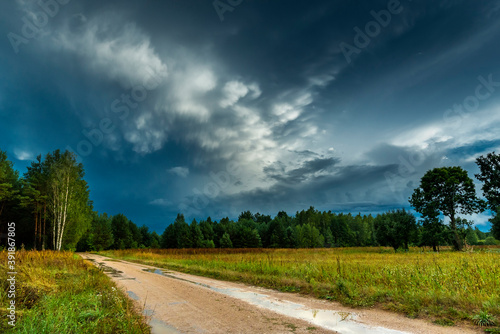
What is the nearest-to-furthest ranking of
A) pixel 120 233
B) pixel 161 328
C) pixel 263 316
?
pixel 161 328 → pixel 263 316 → pixel 120 233

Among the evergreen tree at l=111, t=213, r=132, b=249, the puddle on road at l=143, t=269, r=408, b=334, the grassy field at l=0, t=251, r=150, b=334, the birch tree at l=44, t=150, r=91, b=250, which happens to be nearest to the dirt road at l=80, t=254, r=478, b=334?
the puddle on road at l=143, t=269, r=408, b=334

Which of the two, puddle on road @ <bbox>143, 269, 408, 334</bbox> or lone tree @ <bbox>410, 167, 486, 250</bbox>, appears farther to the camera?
lone tree @ <bbox>410, 167, 486, 250</bbox>

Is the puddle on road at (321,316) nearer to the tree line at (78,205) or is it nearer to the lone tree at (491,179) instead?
the tree line at (78,205)

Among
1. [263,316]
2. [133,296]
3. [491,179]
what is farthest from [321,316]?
[491,179]

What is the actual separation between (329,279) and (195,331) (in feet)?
22.2

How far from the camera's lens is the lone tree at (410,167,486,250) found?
35719 millimetres

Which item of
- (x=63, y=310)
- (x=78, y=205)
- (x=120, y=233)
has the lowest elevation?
(x=120, y=233)

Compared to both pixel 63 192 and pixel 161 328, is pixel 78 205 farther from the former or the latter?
pixel 161 328

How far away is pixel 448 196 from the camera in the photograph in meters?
36.8

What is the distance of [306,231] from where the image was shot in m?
77.3

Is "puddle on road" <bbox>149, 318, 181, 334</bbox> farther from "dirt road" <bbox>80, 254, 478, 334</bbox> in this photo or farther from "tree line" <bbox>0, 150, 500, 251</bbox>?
"tree line" <bbox>0, 150, 500, 251</bbox>

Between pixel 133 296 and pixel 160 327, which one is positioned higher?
pixel 160 327

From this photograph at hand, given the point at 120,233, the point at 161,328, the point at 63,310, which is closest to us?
the point at 161,328

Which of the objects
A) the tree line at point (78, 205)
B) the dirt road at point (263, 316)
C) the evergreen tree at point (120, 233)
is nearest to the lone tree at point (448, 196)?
the tree line at point (78, 205)
